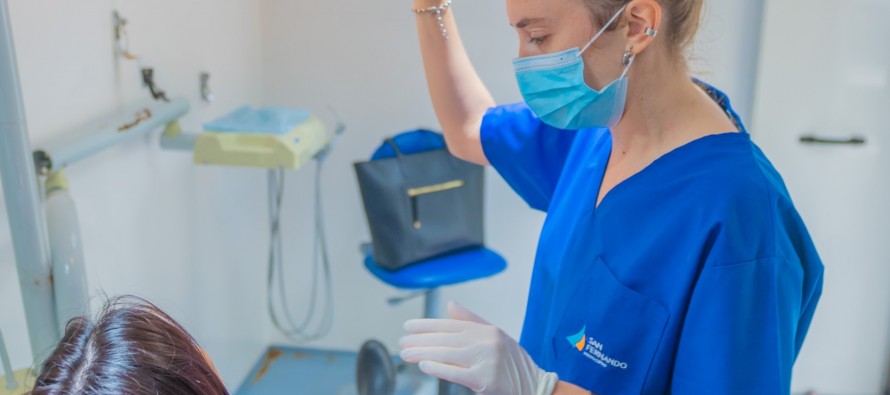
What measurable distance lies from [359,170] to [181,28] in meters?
0.61

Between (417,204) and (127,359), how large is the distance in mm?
→ 1593

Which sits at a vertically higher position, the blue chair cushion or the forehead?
the forehead

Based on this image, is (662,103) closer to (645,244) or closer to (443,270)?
(645,244)

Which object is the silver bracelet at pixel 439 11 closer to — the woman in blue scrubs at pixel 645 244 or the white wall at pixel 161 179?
the woman in blue scrubs at pixel 645 244

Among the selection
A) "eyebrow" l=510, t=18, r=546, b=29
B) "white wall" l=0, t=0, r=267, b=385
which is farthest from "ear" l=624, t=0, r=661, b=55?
"white wall" l=0, t=0, r=267, b=385

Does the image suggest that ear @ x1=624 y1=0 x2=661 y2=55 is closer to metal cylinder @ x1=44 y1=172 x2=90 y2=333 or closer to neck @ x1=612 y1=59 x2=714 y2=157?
neck @ x1=612 y1=59 x2=714 y2=157

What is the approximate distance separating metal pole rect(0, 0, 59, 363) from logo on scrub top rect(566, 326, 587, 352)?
69cm

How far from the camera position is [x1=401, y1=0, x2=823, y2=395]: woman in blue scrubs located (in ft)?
2.80

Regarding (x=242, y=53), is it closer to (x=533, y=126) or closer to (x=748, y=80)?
(x=533, y=126)

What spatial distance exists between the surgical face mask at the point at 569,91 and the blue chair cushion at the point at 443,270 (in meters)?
1.17

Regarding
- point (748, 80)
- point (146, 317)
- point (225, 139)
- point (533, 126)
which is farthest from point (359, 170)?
point (146, 317)

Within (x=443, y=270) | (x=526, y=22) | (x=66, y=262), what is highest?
(x=526, y=22)

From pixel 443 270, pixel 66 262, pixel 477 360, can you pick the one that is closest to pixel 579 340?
pixel 477 360

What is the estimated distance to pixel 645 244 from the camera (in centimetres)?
96
